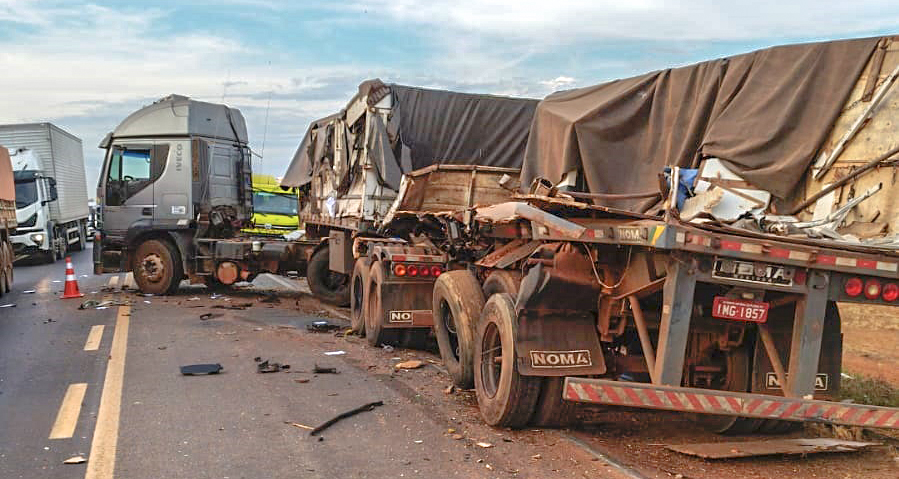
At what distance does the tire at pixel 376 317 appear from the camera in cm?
1012

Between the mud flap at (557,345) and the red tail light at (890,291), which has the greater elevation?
the red tail light at (890,291)

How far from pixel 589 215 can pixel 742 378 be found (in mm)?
1697

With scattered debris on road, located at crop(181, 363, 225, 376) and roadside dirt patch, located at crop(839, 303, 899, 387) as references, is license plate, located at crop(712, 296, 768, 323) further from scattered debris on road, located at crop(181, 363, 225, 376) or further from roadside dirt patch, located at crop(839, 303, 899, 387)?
scattered debris on road, located at crop(181, 363, 225, 376)

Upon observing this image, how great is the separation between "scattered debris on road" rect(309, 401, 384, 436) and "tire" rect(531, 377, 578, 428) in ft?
4.81

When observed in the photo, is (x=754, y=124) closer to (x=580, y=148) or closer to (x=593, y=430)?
(x=580, y=148)

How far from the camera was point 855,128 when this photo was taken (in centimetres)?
538

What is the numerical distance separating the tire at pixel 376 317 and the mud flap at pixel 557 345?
406 centimetres

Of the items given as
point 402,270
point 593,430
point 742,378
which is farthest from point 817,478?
point 402,270

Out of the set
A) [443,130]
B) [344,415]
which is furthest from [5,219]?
[344,415]

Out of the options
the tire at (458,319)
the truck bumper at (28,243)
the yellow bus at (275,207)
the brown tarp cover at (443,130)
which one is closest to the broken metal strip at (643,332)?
the tire at (458,319)

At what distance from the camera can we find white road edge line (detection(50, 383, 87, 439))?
6.28 m

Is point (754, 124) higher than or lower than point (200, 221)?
higher

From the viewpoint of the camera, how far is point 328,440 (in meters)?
6.10

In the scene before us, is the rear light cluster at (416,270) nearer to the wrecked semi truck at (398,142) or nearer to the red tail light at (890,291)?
the wrecked semi truck at (398,142)
